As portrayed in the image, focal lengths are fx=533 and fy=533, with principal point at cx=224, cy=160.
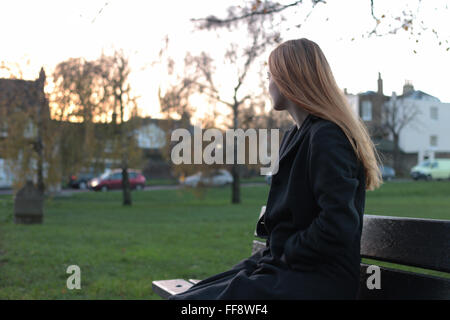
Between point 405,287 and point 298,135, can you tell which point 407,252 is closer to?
point 405,287

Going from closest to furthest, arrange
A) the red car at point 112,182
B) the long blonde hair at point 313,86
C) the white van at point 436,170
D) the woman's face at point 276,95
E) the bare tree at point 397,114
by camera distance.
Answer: the long blonde hair at point 313,86 < the woman's face at point 276,95 < the red car at point 112,182 < the white van at point 436,170 < the bare tree at point 397,114

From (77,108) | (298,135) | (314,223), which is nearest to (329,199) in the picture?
(314,223)

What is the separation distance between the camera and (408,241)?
2477 mm

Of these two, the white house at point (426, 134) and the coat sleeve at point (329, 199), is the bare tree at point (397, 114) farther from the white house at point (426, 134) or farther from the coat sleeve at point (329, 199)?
the coat sleeve at point (329, 199)

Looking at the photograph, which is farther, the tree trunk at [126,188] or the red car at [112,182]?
the red car at [112,182]

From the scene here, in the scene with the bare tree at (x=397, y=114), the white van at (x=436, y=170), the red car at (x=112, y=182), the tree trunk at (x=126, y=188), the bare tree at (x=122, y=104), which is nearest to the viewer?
the bare tree at (x=122, y=104)

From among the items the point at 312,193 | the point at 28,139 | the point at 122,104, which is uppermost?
the point at 122,104

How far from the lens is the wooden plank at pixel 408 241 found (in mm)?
2299

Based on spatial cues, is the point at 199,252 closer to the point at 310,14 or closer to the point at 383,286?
the point at 310,14

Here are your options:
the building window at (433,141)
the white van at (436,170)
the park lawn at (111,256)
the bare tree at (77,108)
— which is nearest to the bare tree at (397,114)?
the building window at (433,141)

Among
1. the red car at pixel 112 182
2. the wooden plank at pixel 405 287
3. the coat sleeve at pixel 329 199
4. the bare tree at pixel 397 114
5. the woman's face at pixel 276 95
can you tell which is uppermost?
the bare tree at pixel 397 114

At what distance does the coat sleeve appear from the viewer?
2.05 meters

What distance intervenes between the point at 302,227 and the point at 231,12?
218 inches
